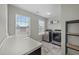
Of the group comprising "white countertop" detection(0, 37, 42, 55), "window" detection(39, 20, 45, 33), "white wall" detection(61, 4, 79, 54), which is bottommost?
"white countertop" detection(0, 37, 42, 55)

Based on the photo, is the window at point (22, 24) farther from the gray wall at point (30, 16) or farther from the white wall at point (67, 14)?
the white wall at point (67, 14)

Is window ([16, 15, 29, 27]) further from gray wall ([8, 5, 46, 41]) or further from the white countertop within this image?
the white countertop

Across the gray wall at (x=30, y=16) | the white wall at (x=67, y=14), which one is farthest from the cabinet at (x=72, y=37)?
the gray wall at (x=30, y=16)

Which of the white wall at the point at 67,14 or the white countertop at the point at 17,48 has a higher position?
the white wall at the point at 67,14

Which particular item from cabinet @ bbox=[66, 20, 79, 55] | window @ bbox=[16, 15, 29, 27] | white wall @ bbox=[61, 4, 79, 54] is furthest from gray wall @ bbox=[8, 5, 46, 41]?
cabinet @ bbox=[66, 20, 79, 55]

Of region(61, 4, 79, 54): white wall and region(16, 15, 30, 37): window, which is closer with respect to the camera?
region(16, 15, 30, 37): window

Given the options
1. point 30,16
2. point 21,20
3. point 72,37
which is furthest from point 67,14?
point 21,20

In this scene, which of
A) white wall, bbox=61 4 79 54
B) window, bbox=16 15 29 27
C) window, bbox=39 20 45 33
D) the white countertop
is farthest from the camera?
white wall, bbox=61 4 79 54

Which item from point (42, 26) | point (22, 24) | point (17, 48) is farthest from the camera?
point (42, 26)

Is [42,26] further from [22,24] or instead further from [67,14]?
[67,14]

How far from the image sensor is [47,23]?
4.73 ft
